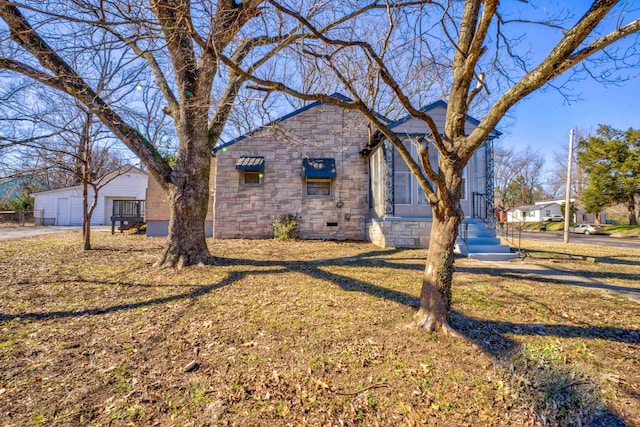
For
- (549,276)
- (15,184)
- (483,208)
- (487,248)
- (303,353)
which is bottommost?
(303,353)

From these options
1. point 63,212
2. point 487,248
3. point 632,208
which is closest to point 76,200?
point 63,212

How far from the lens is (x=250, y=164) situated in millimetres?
10469

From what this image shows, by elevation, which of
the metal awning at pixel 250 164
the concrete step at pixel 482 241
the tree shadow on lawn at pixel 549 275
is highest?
the metal awning at pixel 250 164

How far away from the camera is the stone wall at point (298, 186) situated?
10.8 m

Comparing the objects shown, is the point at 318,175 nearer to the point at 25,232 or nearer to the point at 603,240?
the point at 25,232

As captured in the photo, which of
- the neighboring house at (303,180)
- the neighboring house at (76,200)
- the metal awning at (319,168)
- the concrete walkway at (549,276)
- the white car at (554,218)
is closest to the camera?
the concrete walkway at (549,276)

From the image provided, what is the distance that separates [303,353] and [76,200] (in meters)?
26.7

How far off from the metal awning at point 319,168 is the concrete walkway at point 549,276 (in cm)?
558

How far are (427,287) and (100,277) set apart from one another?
210 inches

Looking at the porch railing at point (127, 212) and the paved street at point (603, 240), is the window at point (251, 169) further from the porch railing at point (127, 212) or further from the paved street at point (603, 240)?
the paved street at point (603, 240)

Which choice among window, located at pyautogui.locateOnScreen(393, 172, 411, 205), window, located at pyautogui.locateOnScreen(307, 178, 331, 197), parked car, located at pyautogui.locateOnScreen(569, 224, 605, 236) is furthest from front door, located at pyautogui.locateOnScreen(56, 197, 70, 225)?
→ parked car, located at pyautogui.locateOnScreen(569, 224, 605, 236)

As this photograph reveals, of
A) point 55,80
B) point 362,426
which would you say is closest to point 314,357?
point 362,426

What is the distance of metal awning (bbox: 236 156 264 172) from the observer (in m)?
10.4

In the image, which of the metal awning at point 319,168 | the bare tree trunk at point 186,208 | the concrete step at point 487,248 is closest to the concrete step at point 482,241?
the concrete step at point 487,248
